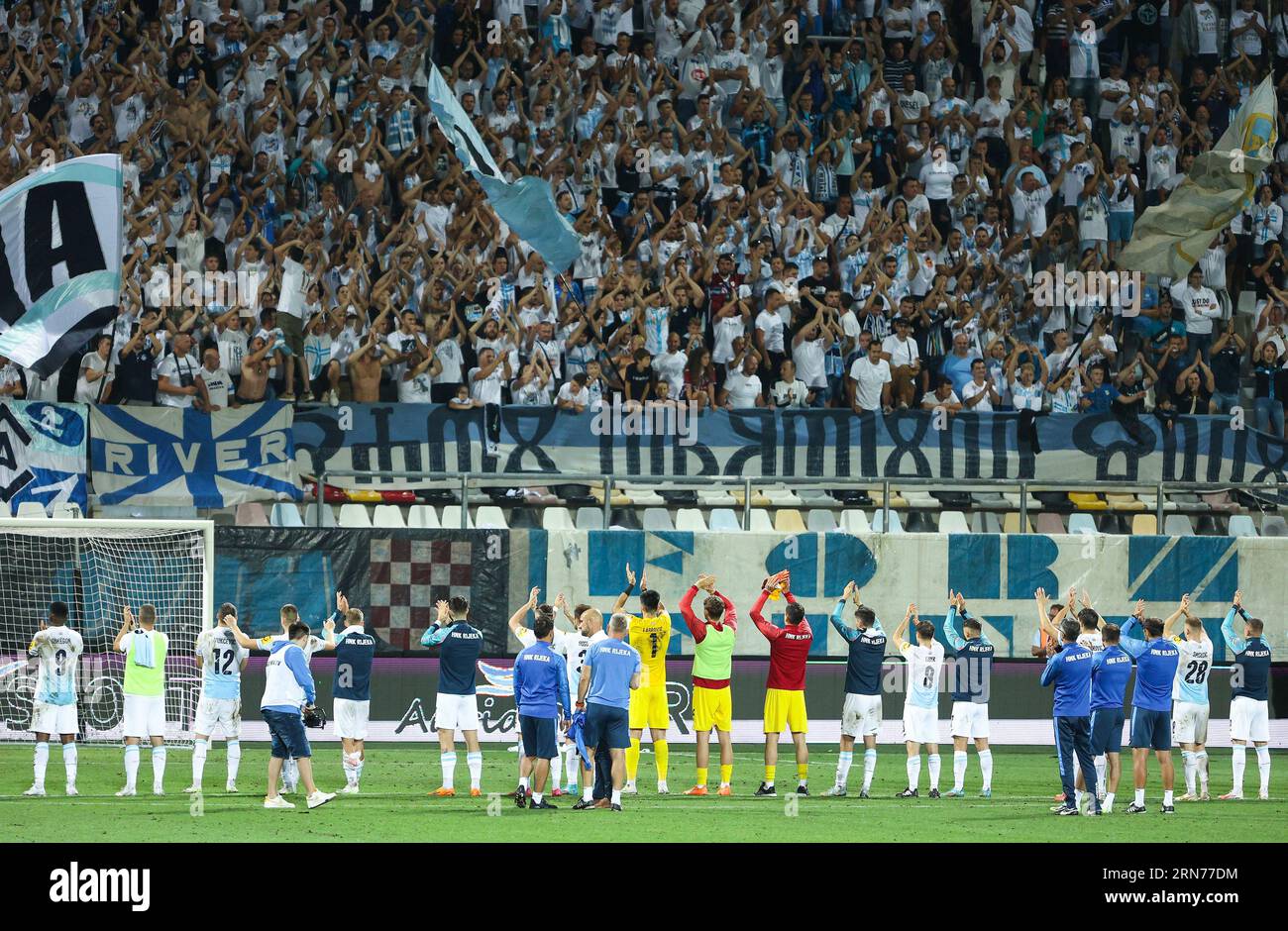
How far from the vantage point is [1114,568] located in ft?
78.3

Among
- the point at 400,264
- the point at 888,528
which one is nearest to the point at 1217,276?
the point at 888,528

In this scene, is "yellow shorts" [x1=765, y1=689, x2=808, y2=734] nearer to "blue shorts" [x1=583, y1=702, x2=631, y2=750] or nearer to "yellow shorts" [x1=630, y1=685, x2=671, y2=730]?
"yellow shorts" [x1=630, y1=685, x2=671, y2=730]

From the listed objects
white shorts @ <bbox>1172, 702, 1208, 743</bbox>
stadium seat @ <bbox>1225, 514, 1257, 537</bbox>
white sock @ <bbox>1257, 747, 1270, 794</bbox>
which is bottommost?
white sock @ <bbox>1257, 747, 1270, 794</bbox>

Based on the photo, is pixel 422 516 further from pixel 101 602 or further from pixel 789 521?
pixel 789 521

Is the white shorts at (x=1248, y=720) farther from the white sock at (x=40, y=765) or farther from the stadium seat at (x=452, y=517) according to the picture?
the white sock at (x=40, y=765)

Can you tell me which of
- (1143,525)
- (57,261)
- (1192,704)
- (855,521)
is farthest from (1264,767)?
Answer: (57,261)

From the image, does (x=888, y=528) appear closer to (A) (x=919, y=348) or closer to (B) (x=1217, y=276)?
(A) (x=919, y=348)

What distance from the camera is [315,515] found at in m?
23.0

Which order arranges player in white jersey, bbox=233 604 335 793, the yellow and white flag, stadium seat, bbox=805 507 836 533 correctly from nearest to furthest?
player in white jersey, bbox=233 604 335 793, stadium seat, bbox=805 507 836 533, the yellow and white flag

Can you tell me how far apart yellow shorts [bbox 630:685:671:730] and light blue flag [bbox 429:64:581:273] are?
666 cm

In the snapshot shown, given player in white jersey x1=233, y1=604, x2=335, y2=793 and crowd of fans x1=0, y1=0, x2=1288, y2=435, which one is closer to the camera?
player in white jersey x1=233, y1=604, x2=335, y2=793

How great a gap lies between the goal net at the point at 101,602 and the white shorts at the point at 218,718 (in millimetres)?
2862

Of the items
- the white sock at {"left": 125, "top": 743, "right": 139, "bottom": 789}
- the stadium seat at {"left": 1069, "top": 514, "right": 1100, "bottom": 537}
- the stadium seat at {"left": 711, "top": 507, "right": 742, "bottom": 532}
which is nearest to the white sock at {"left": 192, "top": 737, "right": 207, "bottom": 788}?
the white sock at {"left": 125, "top": 743, "right": 139, "bottom": 789}

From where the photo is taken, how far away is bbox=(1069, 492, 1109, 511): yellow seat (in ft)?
80.2
